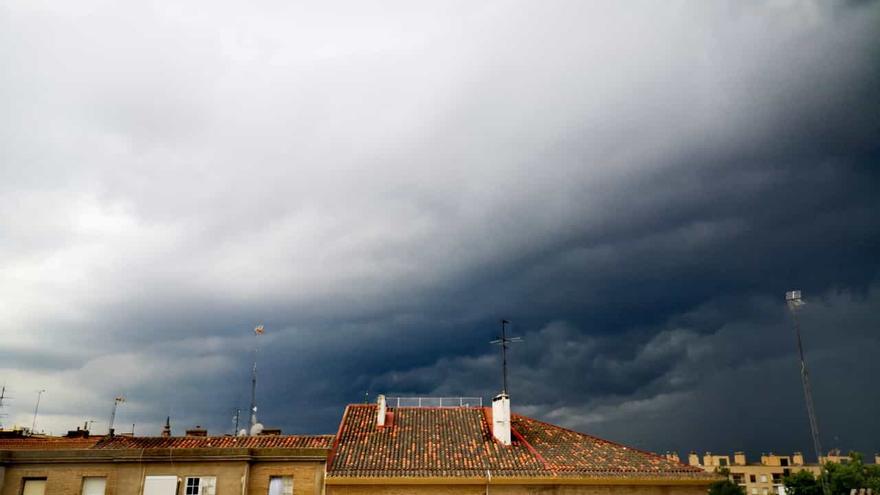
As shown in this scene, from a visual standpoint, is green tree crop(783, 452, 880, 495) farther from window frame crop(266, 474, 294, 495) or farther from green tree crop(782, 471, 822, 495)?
window frame crop(266, 474, 294, 495)

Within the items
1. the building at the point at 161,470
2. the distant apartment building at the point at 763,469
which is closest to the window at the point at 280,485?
the building at the point at 161,470

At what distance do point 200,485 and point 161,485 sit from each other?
6.91 feet

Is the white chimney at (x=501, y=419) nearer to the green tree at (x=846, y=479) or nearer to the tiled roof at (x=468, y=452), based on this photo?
the tiled roof at (x=468, y=452)

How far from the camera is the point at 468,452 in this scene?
37812 millimetres

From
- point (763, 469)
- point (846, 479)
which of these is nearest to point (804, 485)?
point (846, 479)

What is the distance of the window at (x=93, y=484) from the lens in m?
35.1

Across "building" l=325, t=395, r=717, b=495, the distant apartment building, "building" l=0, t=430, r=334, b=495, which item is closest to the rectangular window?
"building" l=0, t=430, r=334, b=495

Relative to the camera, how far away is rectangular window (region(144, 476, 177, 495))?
34406mm

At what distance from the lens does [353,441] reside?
38.7m

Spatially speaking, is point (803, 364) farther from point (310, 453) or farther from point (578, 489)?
point (310, 453)

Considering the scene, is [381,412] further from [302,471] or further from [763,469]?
[763,469]

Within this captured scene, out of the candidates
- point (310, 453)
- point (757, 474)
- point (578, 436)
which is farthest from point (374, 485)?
point (757, 474)

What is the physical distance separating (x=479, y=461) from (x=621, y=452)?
935 centimetres

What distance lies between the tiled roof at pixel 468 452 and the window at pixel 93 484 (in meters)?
12.4
